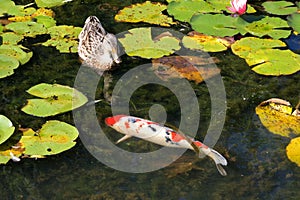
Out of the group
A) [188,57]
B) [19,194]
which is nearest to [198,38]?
[188,57]

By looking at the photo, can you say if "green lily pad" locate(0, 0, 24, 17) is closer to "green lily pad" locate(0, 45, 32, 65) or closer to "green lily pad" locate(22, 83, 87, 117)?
"green lily pad" locate(0, 45, 32, 65)

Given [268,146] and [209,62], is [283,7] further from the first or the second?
[268,146]

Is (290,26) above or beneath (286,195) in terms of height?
above

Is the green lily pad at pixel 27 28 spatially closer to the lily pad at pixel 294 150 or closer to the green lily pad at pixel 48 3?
the green lily pad at pixel 48 3

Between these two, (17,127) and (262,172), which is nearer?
(262,172)

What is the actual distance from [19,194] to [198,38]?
2809 mm

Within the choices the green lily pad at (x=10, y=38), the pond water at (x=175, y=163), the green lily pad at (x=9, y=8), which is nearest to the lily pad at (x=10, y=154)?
the pond water at (x=175, y=163)

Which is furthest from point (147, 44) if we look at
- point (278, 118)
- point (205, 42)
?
point (278, 118)

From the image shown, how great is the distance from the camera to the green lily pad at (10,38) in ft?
19.6

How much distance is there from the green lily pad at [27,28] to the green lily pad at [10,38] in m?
0.08

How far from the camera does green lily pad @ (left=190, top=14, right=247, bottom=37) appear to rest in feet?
19.9

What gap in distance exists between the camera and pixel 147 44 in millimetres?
5930

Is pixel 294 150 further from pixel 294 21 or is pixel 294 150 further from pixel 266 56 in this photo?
pixel 294 21

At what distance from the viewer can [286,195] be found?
4230 millimetres
